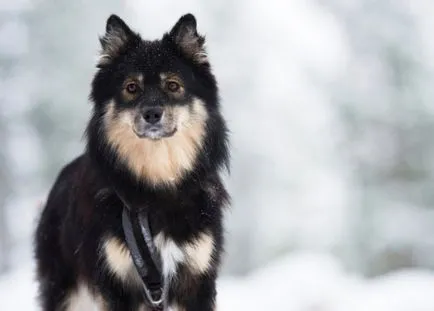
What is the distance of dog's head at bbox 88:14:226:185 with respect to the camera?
3459 mm

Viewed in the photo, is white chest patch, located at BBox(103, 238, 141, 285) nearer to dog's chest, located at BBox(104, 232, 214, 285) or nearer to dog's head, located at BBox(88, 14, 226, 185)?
dog's chest, located at BBox(104, 232, 214, 285)

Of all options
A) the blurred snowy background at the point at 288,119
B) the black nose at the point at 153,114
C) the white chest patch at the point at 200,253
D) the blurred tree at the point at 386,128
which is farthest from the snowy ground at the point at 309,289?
the black nose at the point at 153,114

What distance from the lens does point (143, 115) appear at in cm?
337

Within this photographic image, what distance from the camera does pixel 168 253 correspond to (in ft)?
11.4

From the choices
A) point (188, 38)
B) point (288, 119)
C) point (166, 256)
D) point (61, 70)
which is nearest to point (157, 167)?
point (166, 256)

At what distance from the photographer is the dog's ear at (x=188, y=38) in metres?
3.67

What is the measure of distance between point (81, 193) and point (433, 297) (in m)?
2.97

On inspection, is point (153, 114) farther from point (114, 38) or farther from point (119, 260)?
point (119, 260)

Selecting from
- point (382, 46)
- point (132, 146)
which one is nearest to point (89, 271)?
point (132, 146)

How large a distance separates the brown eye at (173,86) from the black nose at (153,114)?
21cm

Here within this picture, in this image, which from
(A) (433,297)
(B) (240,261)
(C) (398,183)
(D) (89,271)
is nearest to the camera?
(D) (89,271)

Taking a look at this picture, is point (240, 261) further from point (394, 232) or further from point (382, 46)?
point (382, 46)

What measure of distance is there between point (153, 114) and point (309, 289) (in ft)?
9.16

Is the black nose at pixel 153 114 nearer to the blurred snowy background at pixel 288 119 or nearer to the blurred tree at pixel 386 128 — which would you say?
the blurred snowy background at pixel 288 119
